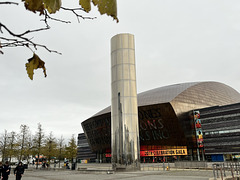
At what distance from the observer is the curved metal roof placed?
211ft

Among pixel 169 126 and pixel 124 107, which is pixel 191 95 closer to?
pixel 169 126

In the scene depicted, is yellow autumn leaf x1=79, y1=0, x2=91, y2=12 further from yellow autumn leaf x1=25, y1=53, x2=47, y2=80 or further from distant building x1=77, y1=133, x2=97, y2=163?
distant building x1=77, y1=133, x2=97, y2=163

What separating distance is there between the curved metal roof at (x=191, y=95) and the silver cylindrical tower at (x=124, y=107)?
35195 mm

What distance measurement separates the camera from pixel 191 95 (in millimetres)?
70062

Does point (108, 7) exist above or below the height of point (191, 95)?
below

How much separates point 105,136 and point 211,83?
43.1 meters

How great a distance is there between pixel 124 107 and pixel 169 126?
39.6 m

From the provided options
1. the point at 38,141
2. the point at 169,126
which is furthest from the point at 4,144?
the point at 169,126

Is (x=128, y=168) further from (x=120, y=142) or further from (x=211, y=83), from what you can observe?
(x=211, y=83)

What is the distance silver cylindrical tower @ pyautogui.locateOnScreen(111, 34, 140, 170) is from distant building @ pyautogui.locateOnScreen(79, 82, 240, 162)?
34.4 m

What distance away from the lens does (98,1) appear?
141 centimetres

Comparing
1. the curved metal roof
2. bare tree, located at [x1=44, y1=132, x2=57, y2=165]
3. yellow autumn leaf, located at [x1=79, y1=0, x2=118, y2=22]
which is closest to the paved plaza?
yellow autumn leaf, located at [x1=79, y1=0, x2=118, y2=22]

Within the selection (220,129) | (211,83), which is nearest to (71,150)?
(220,129)

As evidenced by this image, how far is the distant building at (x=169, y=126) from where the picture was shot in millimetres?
60844
